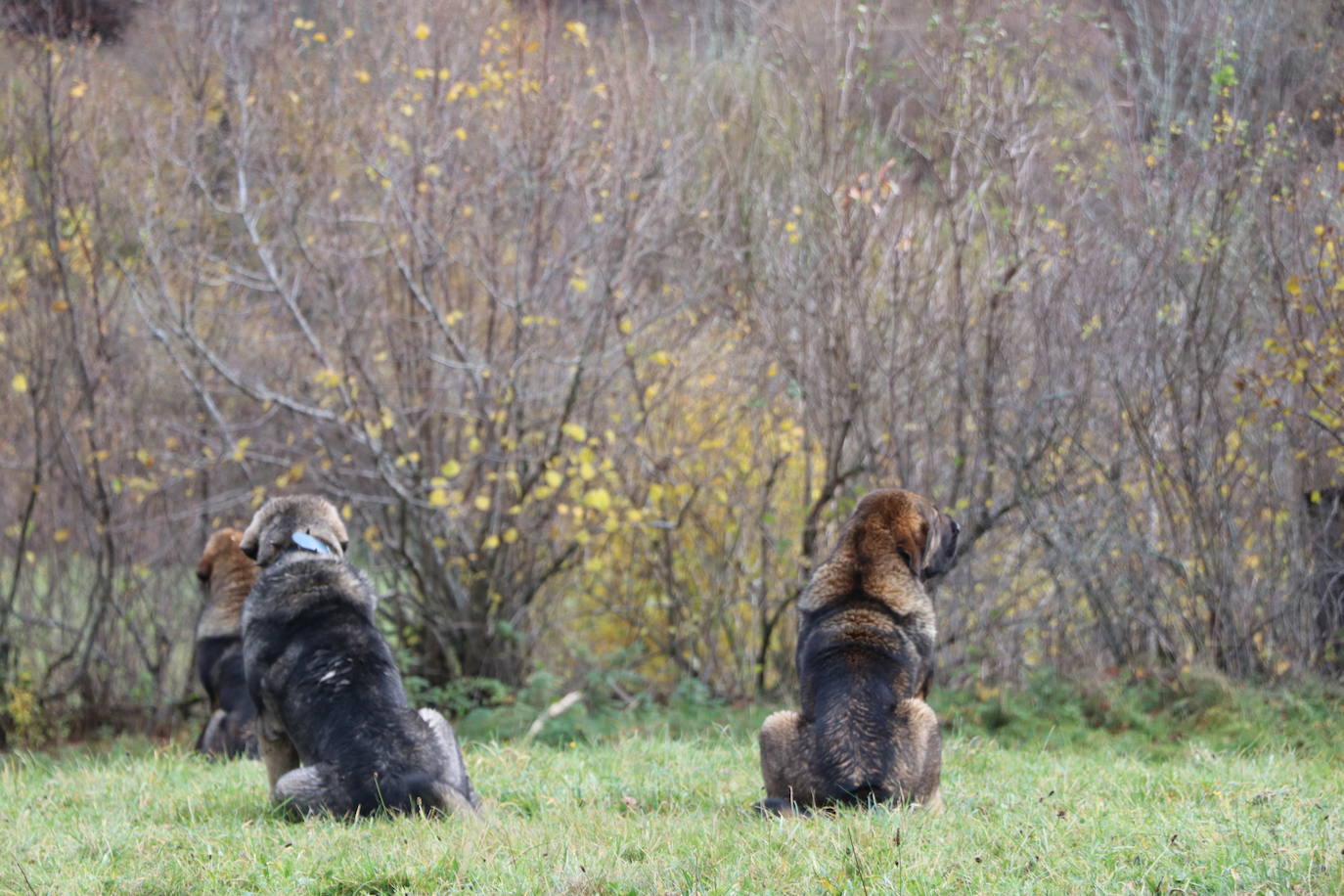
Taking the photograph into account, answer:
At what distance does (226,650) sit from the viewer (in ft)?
26.2

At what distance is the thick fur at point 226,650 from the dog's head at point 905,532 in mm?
3943

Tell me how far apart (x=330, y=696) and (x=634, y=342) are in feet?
19.5

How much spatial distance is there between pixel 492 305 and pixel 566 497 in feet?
5.99

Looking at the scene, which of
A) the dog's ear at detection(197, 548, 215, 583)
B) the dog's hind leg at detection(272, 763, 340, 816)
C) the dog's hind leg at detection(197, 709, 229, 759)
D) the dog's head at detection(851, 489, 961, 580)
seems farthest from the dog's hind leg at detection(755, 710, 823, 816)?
the dog's ear at detection(197, 548, 215, 583)

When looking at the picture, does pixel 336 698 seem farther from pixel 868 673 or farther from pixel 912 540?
pixel 912 540

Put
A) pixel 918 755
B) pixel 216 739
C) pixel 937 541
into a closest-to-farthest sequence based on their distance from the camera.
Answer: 1. pixel 918 755
2. pixel 937 541
3. pixel 216 739

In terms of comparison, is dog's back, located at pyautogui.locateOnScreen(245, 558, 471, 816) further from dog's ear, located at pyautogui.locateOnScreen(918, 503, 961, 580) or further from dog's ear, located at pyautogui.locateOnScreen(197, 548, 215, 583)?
dog's ear, located at pyautogui.locateOnScreen(918, 503, 961, 580)

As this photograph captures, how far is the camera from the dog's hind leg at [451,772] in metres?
5.52

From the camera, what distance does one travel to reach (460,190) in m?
10.8

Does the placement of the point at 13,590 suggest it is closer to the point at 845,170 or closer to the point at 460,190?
the point at 460,190

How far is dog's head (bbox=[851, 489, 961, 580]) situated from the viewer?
6.13 m

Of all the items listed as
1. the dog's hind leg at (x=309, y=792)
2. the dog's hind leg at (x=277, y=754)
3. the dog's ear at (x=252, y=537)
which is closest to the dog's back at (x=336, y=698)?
the dog's hind leg at (x=309, y=792)

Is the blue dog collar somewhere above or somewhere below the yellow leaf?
below

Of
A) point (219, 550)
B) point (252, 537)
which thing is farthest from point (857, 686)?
point (219, 550)
